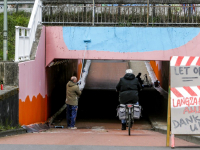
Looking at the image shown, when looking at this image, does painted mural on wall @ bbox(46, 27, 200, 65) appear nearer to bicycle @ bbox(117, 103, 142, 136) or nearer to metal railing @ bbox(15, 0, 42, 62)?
metal railing @ bbox(15, 0, 42, 62)

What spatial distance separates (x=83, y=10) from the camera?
47.4 ft

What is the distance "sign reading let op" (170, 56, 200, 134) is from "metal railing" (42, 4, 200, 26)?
24.4 feet

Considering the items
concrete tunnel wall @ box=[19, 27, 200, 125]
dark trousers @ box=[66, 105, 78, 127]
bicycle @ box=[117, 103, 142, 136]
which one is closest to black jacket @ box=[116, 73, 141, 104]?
bicycle @ box=[117, 103, 142, 136]

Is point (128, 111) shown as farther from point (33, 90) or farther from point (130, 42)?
point (130, 42)

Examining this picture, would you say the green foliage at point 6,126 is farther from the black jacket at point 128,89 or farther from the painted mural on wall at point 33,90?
the black jacket at point 128,89

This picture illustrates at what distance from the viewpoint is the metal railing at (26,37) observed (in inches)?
423

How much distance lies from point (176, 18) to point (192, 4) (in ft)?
3.79

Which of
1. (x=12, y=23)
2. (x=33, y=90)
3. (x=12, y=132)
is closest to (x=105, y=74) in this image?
(x=12, y=23)

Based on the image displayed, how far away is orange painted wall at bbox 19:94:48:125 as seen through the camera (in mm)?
10477

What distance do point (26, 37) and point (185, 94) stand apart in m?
6.59

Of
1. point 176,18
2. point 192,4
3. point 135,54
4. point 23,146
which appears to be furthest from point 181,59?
point 192,4

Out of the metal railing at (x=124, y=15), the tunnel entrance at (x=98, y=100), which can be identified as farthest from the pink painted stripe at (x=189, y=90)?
the metal railing at (x=124, y=15)

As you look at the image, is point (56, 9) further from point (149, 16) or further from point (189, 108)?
point (189, 108)

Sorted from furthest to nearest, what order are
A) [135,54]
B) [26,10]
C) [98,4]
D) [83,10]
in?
1. [26,10]
2. [98,4]
3. [83,10]
4. [135,54]
